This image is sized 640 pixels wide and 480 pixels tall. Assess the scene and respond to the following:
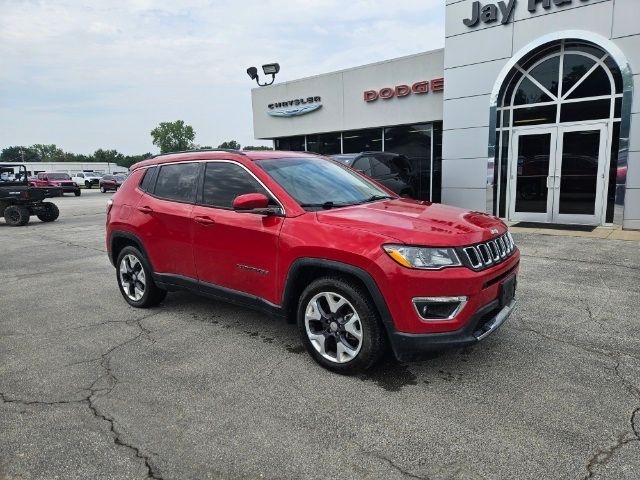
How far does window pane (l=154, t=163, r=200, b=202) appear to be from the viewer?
4.46m

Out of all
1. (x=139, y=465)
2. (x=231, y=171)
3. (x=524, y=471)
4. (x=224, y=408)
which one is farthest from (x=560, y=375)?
(x=231, y=171)

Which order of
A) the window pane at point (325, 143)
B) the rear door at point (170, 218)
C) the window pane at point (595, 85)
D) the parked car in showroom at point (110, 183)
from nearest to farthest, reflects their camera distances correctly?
the rear door at point (170, 218) < the window pane at point (595, 85) < the window pane at point (325, 143) < the parked car in showroom at point (110, 183)

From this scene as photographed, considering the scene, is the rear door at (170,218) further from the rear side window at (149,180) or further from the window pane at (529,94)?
the window pane at (529,94)

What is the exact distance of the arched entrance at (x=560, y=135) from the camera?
32.4 feet

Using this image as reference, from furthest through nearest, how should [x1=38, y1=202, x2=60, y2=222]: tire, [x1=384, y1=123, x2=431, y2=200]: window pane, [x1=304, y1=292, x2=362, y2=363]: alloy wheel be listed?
[x1=38, y1=202, x2=60, y2=222]: tire, [x1=384, y1=123, x2=431, y2=200]: window pane, [x1=304, y1=292, x2=362, y2=363]: alloy wheel

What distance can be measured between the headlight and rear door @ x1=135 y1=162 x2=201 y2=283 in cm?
217

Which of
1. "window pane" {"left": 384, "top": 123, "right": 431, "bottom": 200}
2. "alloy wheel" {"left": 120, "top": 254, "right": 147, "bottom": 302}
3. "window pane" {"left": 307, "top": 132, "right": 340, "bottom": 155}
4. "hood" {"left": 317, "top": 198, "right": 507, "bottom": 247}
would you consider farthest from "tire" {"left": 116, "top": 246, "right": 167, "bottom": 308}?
"window pane" {"left": 307, "top": 132, "right": 340, "bottom": 155}

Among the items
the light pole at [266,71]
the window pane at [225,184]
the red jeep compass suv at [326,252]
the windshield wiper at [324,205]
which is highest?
the light pole at [266,71]

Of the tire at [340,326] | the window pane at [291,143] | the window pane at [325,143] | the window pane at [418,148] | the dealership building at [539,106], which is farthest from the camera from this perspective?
the window pane at [291,143]

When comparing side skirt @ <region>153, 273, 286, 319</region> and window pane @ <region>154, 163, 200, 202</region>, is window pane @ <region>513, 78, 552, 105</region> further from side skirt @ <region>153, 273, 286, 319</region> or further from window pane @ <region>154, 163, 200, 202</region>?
side skirt @ <region>153, 273, 286, 319</region>

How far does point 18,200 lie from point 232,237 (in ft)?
43.7

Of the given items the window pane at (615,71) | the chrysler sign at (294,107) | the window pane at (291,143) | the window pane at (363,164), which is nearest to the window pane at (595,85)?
the window pane at (615,71)

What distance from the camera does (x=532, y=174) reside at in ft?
35.9

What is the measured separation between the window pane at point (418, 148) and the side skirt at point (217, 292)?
423 inches
